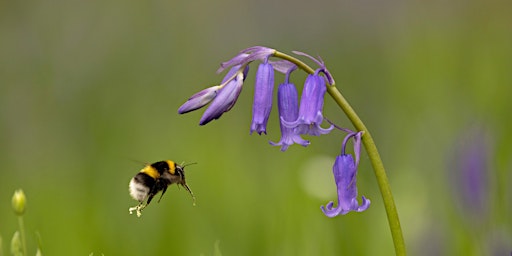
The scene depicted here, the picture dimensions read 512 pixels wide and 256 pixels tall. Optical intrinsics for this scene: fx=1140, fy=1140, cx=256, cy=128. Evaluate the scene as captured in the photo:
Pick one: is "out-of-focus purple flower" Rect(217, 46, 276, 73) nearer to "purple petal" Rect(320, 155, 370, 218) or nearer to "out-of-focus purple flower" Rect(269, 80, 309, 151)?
"out-of-focus purple flower" Rect(269, 80, 309, 151)

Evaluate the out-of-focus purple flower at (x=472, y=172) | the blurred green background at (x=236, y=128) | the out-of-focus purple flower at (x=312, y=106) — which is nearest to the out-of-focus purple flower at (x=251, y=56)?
the out-of-focus purple flower at (x=312, y=106)

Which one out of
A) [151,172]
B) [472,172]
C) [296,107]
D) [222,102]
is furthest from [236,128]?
[222,102]

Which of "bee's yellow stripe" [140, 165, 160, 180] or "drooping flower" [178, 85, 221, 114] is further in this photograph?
"bee's yellow stripe" [140, 165, 160, 180]

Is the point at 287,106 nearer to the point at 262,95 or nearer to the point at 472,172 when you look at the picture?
the point at 262,95

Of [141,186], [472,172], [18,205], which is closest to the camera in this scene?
[18,205]

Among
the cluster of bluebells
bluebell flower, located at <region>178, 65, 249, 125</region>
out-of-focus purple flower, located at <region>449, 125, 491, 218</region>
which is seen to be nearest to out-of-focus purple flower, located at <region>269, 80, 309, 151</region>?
the cluster of bluebells

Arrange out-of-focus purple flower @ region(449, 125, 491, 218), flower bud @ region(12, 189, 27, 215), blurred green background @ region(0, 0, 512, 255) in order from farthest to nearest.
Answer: blurred green background @ region(0, 0, 512, 255)
out-of-focus purple flower @ region(449, 125, 491, 218)
flower bud @ region(12, 189, 27, 215)

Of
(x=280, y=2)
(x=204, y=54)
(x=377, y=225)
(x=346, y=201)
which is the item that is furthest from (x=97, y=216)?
(x=280, y=2)
